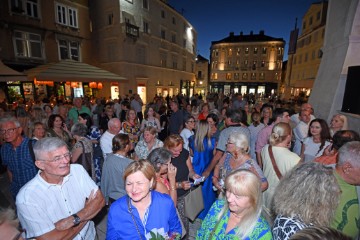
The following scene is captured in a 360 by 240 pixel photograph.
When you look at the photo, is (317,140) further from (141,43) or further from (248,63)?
(248,63)

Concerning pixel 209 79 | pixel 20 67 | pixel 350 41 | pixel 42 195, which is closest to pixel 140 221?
pixel 42 195

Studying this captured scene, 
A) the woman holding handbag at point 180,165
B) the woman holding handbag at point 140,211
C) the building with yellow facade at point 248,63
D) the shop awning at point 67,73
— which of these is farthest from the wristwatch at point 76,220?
the building with yellow facade at point 248,63

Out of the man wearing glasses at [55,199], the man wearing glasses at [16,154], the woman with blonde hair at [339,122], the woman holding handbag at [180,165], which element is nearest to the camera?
the man wearing glasses at [55,199]

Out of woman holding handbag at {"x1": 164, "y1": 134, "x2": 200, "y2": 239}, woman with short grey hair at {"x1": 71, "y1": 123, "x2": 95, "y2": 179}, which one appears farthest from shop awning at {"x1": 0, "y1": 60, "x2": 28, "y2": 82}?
woman holding handbag at {"x1": 164, "y1": 134, "x2": 200, "y2": 239}

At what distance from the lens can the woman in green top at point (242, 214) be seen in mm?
1701

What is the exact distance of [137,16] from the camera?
2173cm

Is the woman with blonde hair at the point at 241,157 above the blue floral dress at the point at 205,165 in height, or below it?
above

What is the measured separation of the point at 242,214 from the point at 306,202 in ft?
1.85

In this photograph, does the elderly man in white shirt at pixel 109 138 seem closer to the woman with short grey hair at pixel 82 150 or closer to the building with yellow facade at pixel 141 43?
the woman with short grey hair at pixel 82 150

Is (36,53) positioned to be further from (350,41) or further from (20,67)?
(350,41)

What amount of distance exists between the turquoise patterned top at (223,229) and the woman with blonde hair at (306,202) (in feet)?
0.29

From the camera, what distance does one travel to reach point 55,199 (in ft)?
6.75

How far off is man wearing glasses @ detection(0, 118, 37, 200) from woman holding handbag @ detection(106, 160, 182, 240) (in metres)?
2.05

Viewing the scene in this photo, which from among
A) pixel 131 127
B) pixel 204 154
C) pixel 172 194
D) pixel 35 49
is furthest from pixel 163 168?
pixel 35 49
